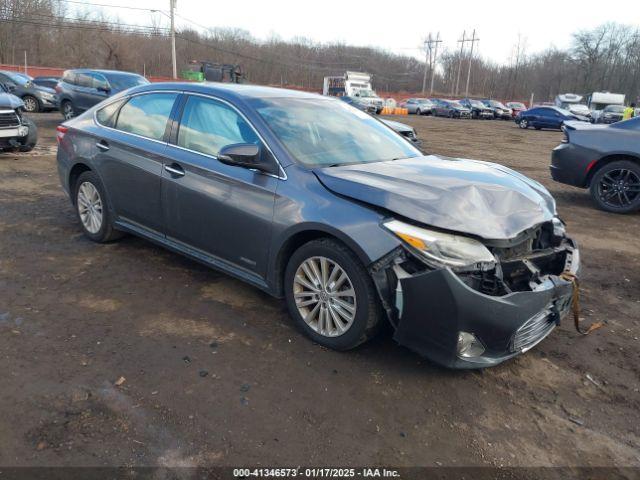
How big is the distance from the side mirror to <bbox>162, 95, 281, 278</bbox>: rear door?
0.15ft

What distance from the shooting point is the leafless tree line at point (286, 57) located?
5797 cm

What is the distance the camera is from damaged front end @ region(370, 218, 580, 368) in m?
2.79

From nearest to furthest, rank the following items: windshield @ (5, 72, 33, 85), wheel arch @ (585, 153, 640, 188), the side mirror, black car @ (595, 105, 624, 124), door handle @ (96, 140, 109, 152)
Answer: the side mirror < door handle @ (96, 140, 109, 152) < wheel arch @ (585, 153, 640, 188) < windshield @ (5, 72, 33, 85) < black car @ (595, 105, 624, 124)

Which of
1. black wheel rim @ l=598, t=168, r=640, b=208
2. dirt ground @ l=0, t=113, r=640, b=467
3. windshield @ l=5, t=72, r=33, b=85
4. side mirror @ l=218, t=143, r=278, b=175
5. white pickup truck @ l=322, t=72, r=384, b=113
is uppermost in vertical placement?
white pickup truck @ l=322, t=72, r=384, b=113

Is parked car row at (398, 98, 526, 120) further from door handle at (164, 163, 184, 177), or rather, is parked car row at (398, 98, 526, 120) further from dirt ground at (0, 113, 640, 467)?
door handle at (164, 163, 184, 177)

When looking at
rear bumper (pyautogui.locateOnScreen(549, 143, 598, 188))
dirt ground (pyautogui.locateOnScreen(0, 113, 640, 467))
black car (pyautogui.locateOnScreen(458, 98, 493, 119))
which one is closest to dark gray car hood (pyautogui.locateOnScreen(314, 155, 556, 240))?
dirt ground (pyautogui.locateOnScreen(0, 113, 640, 467))

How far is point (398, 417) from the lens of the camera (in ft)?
9.07

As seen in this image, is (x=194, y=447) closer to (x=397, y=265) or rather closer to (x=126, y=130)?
(x=397, y=265)

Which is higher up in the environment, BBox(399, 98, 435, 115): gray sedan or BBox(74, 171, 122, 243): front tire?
BBox(399, 98, 435, 115): gray sedan

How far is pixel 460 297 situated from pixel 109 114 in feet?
12.8

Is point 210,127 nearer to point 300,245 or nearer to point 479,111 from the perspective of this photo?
point 300,245

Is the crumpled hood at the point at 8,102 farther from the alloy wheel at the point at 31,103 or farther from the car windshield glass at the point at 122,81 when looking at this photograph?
the alloy wheel at the point at 31,103

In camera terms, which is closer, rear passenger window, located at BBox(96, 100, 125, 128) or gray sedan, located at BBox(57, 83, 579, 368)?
gray sedan, located at BBox(57, 83, 579, 368)

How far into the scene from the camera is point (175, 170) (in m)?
4.08
